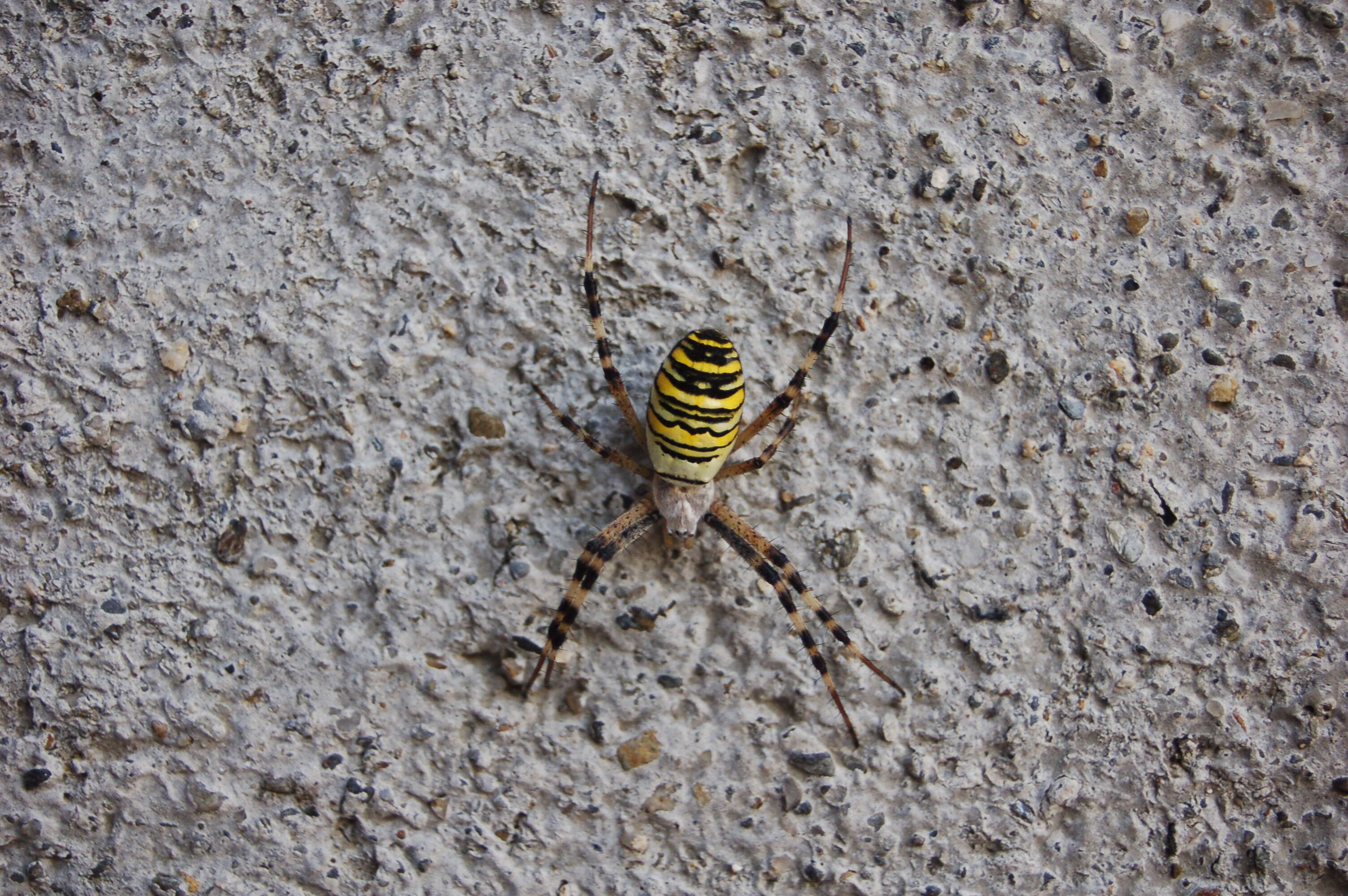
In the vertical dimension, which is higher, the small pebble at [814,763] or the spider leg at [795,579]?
the spider leg at [795,579]

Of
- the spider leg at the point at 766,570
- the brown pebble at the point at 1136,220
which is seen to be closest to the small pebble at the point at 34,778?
the spider leg at the point at 766,570

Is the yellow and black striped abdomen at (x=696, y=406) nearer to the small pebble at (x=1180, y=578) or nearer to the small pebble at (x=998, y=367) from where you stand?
the small pebble at (x=998, y=367)

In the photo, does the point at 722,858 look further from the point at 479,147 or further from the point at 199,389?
the point at 479,147

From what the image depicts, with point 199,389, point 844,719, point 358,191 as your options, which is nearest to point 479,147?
point 358,191

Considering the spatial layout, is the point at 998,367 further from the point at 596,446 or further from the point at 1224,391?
the point at 596,446

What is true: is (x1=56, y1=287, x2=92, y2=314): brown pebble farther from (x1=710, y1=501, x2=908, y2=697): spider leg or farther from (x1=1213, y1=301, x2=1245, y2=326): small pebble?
(x1=1213, y1=301, x2=1245, y2=326): small pebble

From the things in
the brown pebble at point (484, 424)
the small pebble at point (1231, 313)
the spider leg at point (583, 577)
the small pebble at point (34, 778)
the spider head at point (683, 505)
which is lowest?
the small pebble at point (34, 778)

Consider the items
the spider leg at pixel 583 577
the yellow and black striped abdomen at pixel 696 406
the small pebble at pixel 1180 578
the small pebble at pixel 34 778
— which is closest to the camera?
the yellow and black striped abdomen at pixel 696 406
